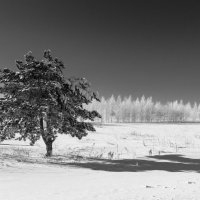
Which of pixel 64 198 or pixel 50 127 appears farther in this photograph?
pixel 50 127

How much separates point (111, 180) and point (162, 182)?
2432 millimetres

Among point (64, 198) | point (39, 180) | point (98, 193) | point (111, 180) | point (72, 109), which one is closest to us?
point (64, 198)

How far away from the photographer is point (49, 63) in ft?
75.7

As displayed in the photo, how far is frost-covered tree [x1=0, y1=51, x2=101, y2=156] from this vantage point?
22125mm

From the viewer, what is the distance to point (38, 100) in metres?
22.3

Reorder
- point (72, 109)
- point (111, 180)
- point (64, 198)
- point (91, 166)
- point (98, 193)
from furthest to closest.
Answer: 1. point (72, 109)
2. point (91, 166)
3. point (111, 180)
4. point (98, 193)
5. point (64, 198)

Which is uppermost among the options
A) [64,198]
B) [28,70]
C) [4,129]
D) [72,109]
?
[28,70]

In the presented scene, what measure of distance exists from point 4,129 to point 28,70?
477 centimetres

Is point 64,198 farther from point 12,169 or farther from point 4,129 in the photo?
point 4,129

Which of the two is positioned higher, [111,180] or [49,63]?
[49,63]

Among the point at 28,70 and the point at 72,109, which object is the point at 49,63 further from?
the point at 72,109

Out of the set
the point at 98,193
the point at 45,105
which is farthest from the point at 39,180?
the point at 45,105

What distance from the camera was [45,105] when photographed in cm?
2189

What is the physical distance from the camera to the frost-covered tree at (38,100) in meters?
22.1
